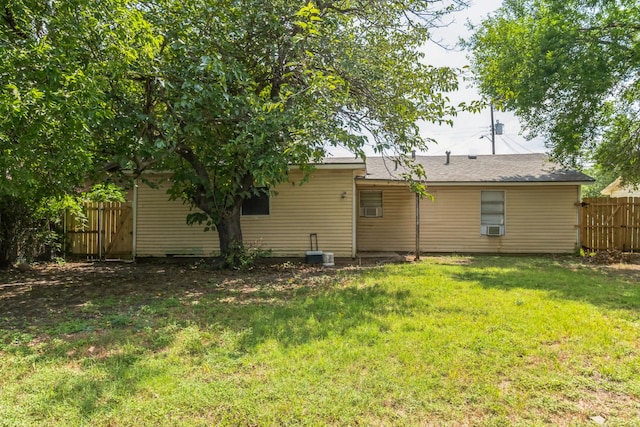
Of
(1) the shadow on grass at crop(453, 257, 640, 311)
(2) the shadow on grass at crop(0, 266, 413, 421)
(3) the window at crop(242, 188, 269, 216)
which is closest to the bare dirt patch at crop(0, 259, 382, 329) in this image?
(2) the shadow on grass at crop(0, 266, 413, 421)

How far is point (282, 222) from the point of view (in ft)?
36.6

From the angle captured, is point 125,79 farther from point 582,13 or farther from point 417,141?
point 582,13

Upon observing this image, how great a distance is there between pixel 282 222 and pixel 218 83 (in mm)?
5310

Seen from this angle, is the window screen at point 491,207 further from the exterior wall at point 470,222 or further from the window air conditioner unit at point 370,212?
the window air conditioner unit at point 370,212

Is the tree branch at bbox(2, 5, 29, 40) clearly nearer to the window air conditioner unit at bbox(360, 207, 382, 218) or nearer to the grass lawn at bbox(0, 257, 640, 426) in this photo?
the grass lawn at bbox(0, 257, 640, 426)

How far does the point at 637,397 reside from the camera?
9.27ft

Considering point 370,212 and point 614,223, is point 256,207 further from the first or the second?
point 614,223

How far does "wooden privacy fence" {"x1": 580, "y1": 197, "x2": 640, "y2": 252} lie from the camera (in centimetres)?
1199

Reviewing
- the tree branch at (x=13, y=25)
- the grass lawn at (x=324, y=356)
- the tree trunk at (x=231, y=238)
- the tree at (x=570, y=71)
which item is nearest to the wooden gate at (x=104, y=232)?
the tree trunk at (x=231, y=238)

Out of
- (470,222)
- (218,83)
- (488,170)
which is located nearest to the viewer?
(218,83)

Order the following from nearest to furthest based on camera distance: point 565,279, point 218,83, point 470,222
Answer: point 218,83
point 565,279
point 470,222

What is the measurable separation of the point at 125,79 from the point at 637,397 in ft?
24.8

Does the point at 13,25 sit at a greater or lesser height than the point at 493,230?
greater

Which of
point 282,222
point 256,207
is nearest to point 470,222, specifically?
point 282,222
